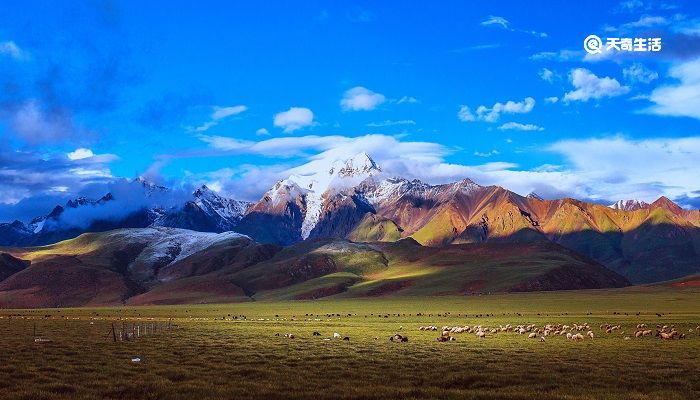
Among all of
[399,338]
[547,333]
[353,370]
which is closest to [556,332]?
[547,333]

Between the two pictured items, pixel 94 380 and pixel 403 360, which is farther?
pixel 403 360

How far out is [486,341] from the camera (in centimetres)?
5594

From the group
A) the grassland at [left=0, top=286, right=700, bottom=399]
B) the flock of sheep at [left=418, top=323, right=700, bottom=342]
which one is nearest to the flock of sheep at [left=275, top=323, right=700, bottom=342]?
the flock of sheep at [left=418, top=323, right=700, bottom=342]

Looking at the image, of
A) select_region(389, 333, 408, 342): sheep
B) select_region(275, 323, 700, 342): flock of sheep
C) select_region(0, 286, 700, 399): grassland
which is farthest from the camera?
select_region(275, 323, 700, 342): flock of sheep

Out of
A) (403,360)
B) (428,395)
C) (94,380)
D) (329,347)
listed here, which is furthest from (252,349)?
(428,395)

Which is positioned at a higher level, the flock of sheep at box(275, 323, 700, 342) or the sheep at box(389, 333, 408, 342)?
the sheep at box(389, 333, 408, 342)

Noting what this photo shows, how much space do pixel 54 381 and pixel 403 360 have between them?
66.8ft

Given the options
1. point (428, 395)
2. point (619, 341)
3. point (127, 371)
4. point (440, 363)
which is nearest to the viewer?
point (428, 395)

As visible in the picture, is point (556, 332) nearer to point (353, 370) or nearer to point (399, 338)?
point (399, 338)

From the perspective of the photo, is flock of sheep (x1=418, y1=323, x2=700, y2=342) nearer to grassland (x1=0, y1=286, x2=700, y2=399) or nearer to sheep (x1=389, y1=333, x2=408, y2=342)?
sheep (x1=389, y1=333, x2=408, y2=342)

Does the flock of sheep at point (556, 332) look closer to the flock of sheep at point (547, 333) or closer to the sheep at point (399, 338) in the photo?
the flock of sheep at point (547, 333)

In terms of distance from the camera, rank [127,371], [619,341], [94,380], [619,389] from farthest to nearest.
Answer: [619,341], [127,371], [94,380], [619,389]

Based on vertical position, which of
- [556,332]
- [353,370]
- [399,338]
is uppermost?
[353,370]

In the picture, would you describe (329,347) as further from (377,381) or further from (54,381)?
(54,381)
